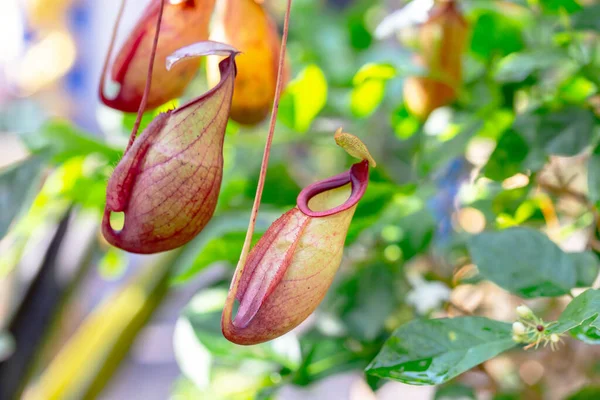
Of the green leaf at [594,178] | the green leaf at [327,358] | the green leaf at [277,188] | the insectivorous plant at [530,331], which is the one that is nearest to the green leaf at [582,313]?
the insectivorous plant at [530,331]

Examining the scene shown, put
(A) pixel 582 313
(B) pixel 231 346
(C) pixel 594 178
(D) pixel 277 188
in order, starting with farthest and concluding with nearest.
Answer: (D) pixel 277 188, (B) pixel 231 346, (C) pixel 594 178, (A) pixel 582 313

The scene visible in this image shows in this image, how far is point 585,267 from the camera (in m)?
0.34

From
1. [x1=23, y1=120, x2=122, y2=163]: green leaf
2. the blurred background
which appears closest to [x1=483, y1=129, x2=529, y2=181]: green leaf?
the blurred background

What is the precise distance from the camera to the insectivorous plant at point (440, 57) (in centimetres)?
46

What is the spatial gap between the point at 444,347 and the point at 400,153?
0.33m

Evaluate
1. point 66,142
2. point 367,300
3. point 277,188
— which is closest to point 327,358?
point 367,300

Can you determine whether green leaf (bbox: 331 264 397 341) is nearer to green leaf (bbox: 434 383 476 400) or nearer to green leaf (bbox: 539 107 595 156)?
green leaf (bbox: 434 383 476 400)

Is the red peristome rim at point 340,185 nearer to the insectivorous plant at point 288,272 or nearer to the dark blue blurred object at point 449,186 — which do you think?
the insectivorous plant at point 288,272

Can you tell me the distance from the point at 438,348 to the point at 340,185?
0.09m

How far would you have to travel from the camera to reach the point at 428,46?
0.47m

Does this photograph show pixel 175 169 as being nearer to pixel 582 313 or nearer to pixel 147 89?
pixel 147 89

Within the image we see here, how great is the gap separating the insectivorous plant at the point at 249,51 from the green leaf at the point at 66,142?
185 mm

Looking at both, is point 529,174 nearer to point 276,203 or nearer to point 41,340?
point 276,203

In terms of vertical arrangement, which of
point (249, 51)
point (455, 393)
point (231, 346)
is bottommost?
point (455, 393)
